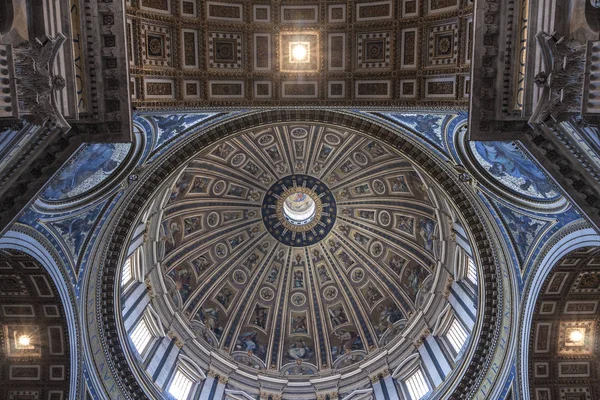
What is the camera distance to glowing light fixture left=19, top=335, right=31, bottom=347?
60.4 feet

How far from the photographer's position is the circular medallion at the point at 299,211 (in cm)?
3509

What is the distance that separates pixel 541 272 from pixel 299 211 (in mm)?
21920

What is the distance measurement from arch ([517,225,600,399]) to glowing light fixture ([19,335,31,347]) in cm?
1765

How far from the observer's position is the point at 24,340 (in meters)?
18.5

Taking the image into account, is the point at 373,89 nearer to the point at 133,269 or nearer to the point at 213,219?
the point at 133,269

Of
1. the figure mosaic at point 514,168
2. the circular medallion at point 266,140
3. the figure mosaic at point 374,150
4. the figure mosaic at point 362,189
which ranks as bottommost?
the figure mosaic at point 514,168

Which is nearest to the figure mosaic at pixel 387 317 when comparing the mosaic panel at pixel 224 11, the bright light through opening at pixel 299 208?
the bright light through opening at pixel 299 208

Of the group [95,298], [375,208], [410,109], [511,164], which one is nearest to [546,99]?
[511,164]

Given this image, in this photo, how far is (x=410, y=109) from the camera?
1850cm

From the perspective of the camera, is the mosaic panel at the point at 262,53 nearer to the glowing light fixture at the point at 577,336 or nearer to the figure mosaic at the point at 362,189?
the glowing light fixture at the point at 577,336

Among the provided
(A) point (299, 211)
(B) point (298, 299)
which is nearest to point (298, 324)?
(B) point (298, 299)

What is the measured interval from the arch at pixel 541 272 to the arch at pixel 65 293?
15795mm

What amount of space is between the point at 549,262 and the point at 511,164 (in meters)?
3.42

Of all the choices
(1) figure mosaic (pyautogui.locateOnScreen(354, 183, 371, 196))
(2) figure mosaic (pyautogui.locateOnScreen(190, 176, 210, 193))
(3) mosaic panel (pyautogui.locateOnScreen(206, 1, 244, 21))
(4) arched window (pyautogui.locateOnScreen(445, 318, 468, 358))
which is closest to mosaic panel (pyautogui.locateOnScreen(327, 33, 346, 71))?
(3) mosaic panel (pyautogui.locateOnScreen(206, 1, 244, 21))
